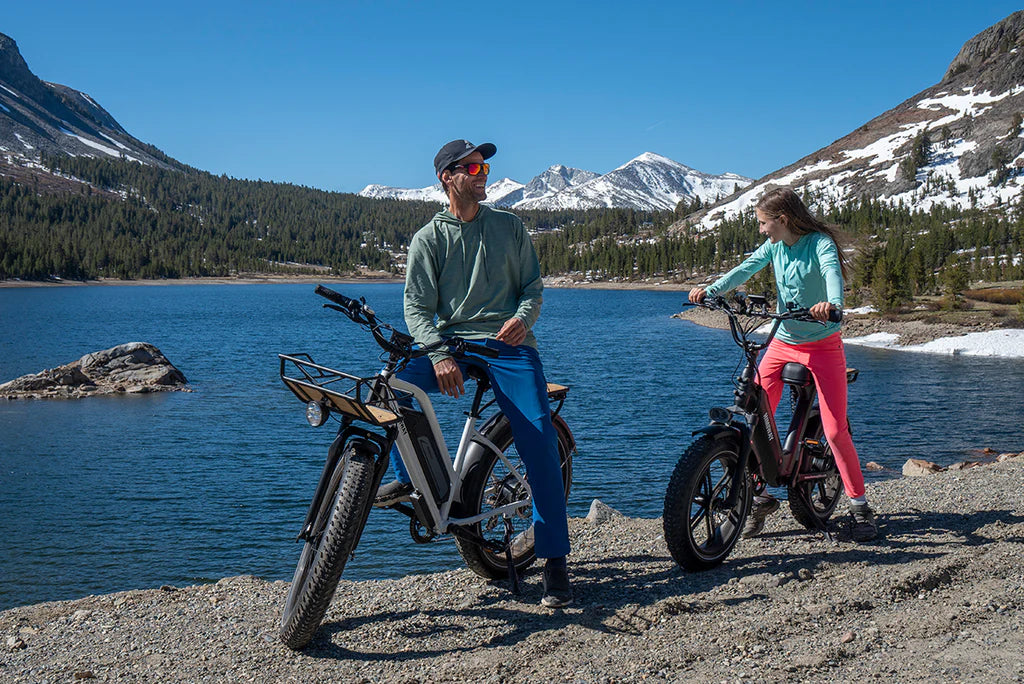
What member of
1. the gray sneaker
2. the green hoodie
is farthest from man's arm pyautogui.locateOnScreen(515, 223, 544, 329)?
the gray sneaker

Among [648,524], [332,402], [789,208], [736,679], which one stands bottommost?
[648,524]

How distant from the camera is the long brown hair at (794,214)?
6383mm

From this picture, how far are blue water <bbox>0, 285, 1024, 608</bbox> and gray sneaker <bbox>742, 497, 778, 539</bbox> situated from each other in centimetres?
577

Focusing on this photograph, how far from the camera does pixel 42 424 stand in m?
26.4

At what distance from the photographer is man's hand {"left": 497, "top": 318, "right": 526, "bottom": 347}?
16.9 ft

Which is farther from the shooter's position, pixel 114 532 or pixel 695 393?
pixel 695 393

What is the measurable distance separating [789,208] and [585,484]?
448 inches

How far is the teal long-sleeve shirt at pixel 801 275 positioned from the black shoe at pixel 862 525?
151 centimetres

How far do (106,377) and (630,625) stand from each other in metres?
35.6

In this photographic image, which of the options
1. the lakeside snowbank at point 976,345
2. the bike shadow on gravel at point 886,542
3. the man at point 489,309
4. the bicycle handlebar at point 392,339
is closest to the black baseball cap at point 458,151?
the man at point 489,309

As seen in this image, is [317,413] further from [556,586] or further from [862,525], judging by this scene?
[862,525]

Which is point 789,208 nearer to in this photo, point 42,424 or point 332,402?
point 332,402

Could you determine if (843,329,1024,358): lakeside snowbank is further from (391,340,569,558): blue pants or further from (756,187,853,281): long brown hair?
(391,340,569,558): blue pants

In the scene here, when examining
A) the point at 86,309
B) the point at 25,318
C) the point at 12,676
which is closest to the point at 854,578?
the point at 12,676
